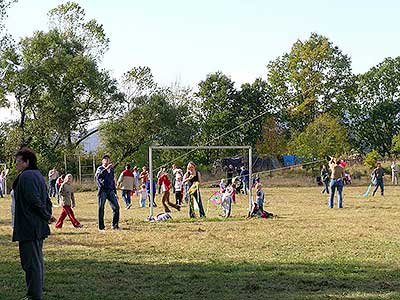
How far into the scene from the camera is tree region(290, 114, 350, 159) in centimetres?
5950

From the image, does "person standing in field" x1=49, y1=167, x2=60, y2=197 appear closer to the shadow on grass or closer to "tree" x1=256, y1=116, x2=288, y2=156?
the shadow on grass

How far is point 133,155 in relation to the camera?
5659 centimetres

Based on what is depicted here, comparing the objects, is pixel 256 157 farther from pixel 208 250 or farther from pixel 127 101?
pixel 208 250

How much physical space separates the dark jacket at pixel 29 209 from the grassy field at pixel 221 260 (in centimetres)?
100

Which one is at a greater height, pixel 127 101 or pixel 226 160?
pixel 127 101

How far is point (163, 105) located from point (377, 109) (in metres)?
28.5

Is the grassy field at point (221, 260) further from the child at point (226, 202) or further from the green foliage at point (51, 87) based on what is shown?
the green foliage at point (51, 87)

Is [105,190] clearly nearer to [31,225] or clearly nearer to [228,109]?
[31,225]

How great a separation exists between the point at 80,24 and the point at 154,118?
900cm

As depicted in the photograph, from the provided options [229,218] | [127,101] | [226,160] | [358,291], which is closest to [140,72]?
[127,101]

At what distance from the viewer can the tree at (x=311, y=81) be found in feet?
229

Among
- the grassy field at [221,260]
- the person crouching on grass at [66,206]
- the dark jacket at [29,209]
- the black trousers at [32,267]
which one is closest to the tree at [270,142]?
the grassy field at [221,260]

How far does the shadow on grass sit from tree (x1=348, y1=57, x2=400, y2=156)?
2593 inches

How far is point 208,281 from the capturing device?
9.87 metres
